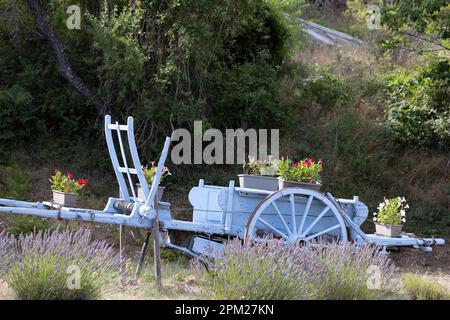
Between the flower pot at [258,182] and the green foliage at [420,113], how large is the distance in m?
6.16

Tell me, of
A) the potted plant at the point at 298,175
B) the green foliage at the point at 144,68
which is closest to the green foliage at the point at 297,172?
the potted plant at the point at 298,175

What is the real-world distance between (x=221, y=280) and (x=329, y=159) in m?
8.04

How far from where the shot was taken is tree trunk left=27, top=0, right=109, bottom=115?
13.0m

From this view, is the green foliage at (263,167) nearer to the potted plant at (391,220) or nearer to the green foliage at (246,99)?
the potted plant at (391,220)

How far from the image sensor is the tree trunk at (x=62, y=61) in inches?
513

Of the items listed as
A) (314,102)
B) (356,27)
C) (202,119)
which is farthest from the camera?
(356,27)

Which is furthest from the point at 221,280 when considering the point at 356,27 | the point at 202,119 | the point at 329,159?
the point at 356,27

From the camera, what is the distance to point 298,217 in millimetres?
8156

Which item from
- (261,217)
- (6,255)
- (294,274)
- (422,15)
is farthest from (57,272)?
(422,15)

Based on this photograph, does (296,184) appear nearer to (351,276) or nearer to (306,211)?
(306,211)

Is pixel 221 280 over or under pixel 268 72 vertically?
under

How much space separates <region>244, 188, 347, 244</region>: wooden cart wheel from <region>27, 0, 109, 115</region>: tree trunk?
5823 millimetres

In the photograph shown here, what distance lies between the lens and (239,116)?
13.8m
